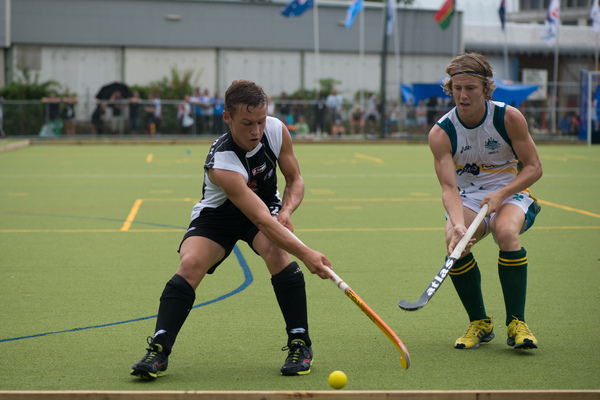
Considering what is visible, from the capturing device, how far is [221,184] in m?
4.16

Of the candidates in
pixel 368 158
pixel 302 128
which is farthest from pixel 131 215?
pixel 302 128

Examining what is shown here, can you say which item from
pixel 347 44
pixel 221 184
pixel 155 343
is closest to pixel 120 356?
pixel 155 343

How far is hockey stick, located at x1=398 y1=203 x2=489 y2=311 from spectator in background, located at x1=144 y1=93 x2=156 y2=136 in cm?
2761

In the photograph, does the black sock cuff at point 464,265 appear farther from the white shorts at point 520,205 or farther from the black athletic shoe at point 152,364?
the black athletic shoe at point 152,364

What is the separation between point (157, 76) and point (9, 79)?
21.5ft

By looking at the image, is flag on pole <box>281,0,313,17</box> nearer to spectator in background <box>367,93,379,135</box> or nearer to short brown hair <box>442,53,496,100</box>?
spectator in background <box>367,93,379,135</box>

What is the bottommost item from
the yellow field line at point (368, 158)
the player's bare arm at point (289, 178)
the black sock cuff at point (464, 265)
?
the black sock cuff at point (464, 265)

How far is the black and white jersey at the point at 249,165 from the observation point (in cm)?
424

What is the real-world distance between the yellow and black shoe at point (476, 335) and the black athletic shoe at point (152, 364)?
1717 millimetres

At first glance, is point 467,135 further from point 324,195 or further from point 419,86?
point 419,86

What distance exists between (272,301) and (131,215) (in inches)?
209

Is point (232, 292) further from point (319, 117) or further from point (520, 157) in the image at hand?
point (319, 117)

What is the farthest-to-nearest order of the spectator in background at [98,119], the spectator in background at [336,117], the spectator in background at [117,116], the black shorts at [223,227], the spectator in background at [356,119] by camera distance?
the spectator in background at [356,119] < the spectator in background at [336,117] < the spectator in background at [117,116] < the spectator in background at [98,119] < the black shorts at [223,227]

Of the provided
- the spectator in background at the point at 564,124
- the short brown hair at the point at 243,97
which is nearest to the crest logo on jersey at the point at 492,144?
the short brown hair at the point at 243,97
